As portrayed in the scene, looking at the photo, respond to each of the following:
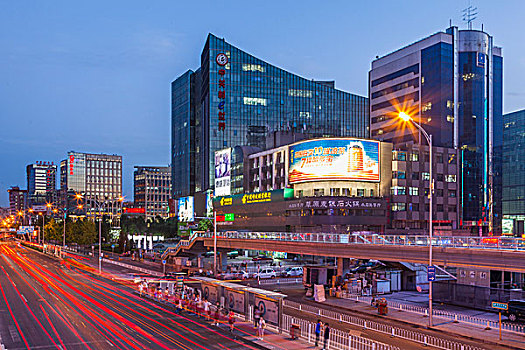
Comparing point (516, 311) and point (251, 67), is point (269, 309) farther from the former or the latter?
point (251, 67)

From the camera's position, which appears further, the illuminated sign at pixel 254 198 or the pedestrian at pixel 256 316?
the illuminated sign at pixel 254 198

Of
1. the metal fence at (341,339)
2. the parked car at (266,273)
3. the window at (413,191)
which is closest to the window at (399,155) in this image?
the window at (413,191)

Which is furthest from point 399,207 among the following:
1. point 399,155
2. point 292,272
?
point 292,272

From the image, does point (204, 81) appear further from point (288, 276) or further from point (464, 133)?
point (288, 276)

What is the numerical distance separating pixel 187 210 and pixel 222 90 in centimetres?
4212

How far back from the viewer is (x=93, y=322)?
38219 millimetres

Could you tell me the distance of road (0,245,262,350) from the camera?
31.6 m

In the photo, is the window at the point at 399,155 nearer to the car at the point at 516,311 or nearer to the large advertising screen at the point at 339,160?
the large advertising screen at the point at 339,160

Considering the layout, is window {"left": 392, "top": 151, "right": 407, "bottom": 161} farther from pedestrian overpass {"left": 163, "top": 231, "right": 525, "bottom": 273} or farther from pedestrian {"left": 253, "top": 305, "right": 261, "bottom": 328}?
pedestrian {"left": 253, "top": 305, "right": 261, "bottom": 328}

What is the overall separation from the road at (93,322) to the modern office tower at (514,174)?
477 ft

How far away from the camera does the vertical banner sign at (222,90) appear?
171250mm

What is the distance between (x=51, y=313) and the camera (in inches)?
1657

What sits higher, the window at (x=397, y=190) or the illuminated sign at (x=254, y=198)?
the window at (x=397, y=190)

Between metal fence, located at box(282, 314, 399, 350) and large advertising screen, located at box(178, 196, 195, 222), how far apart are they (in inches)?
5096
